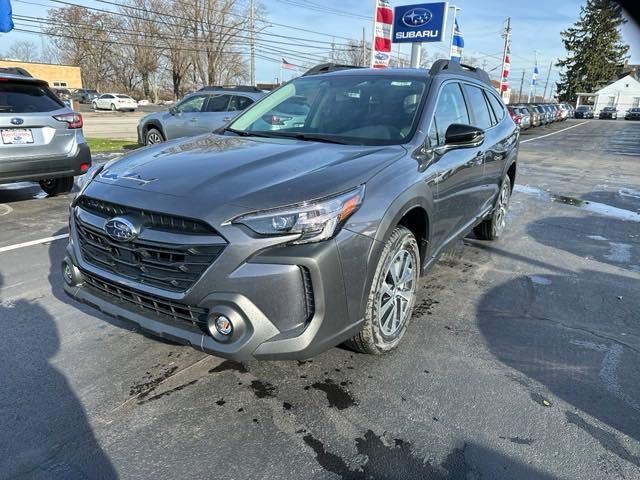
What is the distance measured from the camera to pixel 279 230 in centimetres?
233

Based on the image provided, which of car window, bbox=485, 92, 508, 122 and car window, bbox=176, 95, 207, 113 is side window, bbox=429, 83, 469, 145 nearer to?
Answer: car window, bbox=485, 92, 508, 122

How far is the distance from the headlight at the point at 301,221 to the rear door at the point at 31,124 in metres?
5.08

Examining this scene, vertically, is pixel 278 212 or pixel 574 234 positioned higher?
pixel 278 212

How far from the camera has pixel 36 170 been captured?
6.25 m

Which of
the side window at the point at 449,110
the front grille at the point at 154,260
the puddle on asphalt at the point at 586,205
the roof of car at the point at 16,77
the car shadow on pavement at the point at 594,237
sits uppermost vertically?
the roof of car at the point at 16,77

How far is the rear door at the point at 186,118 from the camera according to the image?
11.8 meters

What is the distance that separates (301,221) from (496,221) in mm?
4163

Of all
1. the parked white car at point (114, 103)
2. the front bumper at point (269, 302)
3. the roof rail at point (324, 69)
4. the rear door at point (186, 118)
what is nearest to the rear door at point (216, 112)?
the rear door at point (186, 118)

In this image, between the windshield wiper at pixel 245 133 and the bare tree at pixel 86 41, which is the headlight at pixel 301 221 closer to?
the windshield wiper at pixel 245 133

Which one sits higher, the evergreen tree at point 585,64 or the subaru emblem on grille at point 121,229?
the evergreen tree at point 585,64

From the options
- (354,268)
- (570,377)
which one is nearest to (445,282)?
(570,377)

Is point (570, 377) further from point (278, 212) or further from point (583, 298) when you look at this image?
point (278, 212)

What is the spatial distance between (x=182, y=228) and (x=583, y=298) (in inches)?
141

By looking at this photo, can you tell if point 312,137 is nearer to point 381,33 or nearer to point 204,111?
point 204,111
